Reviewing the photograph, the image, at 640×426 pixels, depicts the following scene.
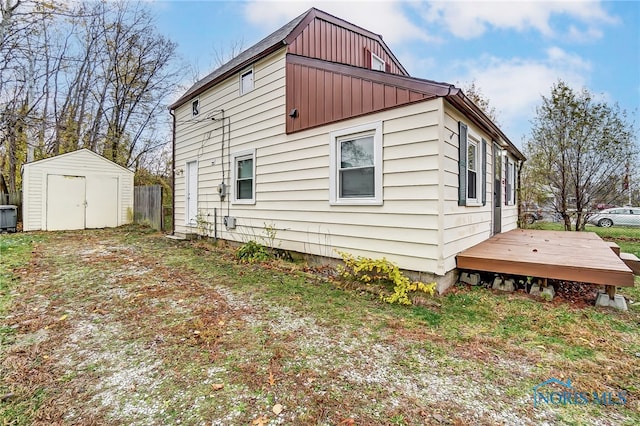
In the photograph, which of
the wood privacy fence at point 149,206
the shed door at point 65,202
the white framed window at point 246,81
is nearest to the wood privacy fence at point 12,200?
the shed door at point 65,202

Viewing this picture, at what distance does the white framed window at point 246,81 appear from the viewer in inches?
283

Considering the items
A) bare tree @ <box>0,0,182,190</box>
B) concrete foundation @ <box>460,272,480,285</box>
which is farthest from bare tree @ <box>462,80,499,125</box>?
bare tree @ <box>0,0,182,190</box>

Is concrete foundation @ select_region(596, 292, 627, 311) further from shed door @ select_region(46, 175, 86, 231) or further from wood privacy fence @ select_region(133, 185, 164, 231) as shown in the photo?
shed door @ select_region(46, 175, 86, 231)

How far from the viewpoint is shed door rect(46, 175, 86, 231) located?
1109 centimetres

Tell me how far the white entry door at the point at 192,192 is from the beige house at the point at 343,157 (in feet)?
0.24

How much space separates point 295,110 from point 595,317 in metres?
5.40

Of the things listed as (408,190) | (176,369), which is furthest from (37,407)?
(408,190)

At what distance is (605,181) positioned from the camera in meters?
10.4

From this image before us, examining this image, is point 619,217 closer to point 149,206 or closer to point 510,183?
point 510,183

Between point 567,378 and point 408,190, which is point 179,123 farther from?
point 567,378

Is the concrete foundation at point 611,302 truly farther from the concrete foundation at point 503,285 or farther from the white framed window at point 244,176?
the white framed window at point 244,176

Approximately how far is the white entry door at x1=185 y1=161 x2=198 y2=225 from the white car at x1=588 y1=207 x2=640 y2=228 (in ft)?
56.8

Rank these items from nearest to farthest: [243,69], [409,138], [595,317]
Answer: [595,317] → [409,138] → [243,69]

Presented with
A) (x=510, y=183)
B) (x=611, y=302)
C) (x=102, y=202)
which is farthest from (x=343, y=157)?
Result: (x=102, y=202)
